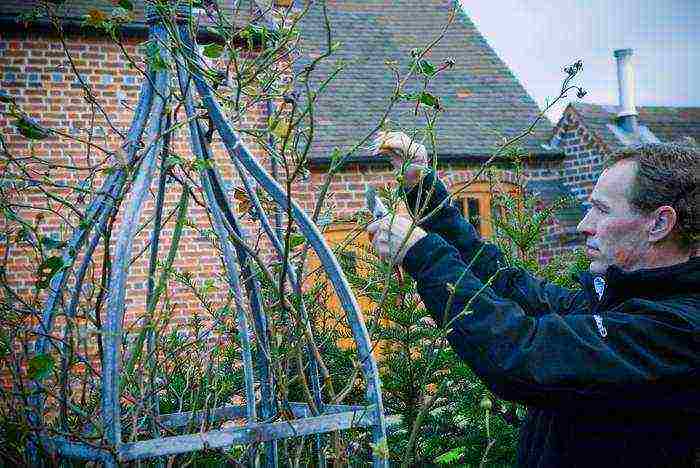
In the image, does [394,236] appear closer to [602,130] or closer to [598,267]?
[598,267]

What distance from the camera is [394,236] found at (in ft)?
6.73

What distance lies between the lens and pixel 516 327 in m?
1.88

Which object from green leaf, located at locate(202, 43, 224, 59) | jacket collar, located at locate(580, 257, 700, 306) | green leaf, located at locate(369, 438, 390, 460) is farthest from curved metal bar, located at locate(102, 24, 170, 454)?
jacket collar, located at locate(580, 257, 700, 306)

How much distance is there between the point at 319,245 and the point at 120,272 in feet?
1.69

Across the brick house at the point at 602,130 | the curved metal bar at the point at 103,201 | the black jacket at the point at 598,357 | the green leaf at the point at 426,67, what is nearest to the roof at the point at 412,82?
the brick house at the point at 602,130

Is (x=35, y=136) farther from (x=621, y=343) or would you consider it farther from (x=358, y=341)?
(x=621, y=343)

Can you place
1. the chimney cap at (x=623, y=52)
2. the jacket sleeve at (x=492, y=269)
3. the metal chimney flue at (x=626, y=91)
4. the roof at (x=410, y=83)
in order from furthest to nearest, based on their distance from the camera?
the chimney cap at (x=623, y=52), the metal chimney flue at (x=626, y=91), the roof at (x=410, y=83), the jacket sleeve at (x=492, y=269)

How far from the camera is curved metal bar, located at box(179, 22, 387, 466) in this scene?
2.18m

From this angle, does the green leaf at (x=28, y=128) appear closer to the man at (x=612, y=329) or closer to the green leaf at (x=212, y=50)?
the green leaf at (x=212, y=50)

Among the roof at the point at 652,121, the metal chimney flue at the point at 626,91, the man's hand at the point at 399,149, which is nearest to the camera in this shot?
the man's hand at the point at 399,149

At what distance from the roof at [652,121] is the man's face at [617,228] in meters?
8.65

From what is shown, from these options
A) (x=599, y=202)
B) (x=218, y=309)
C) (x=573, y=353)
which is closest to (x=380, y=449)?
(x=573, y=353)

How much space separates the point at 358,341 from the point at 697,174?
3.18ft

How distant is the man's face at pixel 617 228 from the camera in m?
2.08
